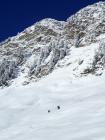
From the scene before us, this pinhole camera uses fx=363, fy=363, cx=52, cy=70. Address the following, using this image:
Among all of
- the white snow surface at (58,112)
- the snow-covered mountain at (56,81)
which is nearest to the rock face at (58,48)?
the snow-covered mountain at (56,81)

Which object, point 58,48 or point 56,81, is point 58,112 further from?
point 58,48

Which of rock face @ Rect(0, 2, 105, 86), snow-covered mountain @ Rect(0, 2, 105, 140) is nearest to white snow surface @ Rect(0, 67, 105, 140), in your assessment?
snow-covered mountain @ Rect(0, 2, 105, 140)

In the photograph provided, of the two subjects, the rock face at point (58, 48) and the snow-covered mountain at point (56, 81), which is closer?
the snow-covered mountain at point (56, 81)

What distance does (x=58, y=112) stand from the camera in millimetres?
33250

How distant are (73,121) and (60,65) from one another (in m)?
38.9

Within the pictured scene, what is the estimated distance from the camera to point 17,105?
36.3 m

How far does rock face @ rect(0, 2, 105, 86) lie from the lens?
62406mm

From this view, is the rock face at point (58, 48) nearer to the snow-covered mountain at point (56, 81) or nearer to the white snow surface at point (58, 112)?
the snow-covered mountain at point (56, 81)

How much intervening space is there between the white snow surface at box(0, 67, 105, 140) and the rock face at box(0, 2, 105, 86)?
31.5 ft

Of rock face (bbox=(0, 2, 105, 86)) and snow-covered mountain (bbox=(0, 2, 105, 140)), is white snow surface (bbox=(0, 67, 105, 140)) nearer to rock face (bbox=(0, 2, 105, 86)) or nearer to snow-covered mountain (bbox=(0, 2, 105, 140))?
snow-covered mountain (bbox=(0, 2, 105, 140))

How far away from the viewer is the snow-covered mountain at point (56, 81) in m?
25.2

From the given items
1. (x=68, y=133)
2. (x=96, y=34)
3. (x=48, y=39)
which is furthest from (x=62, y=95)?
(x=48, y=39)

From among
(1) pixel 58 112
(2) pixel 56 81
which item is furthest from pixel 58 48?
(1) pixel 58 112

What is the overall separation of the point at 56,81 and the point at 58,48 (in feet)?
68.5
